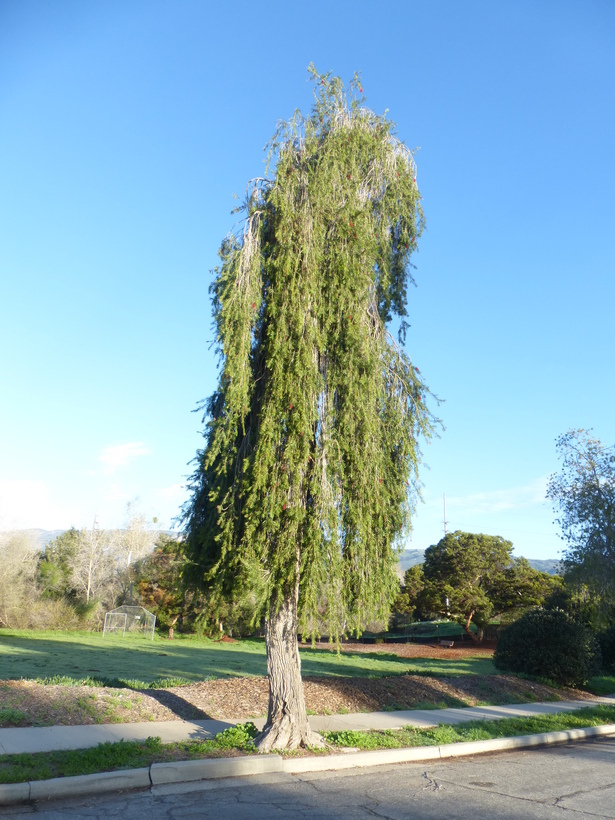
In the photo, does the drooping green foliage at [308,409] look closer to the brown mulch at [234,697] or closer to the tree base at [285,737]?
the tree base at [285,737]

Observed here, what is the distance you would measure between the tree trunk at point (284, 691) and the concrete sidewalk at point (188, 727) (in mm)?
1098

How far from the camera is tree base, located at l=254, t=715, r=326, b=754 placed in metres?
8.24

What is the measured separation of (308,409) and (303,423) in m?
0.26

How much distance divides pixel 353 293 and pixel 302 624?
461 centimetres

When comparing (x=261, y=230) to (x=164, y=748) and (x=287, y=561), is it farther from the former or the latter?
(x=164, y=748)

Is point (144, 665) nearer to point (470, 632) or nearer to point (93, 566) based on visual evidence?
point (470, 632)

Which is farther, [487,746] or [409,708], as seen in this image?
[409,708]

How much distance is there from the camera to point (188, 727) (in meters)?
9.46

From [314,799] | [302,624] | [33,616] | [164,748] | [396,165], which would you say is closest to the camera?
[314,799]

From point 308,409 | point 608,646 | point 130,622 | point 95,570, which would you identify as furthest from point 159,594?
point 308,409

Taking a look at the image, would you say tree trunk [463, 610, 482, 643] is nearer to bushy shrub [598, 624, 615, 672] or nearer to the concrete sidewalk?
bushy shrub [598, 624, 615, 672]

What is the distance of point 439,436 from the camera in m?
9.94

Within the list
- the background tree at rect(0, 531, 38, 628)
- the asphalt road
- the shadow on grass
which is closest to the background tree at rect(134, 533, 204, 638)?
the background tree at rect(0, 531, 38, 628)

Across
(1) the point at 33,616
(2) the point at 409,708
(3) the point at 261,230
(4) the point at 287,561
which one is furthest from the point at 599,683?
(1) the point at 33,616
